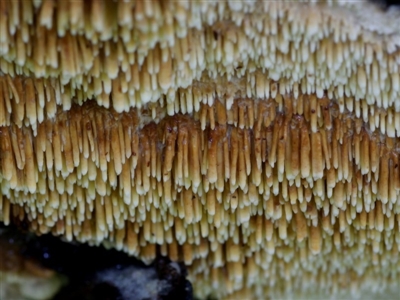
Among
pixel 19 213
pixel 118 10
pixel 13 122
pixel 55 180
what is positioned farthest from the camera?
pixel 19 213

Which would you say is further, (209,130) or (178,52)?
(209,130)

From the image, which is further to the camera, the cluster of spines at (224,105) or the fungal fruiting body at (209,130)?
the cluster of spines at (224,105)

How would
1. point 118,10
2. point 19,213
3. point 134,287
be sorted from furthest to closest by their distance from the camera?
1. point 134,287
2. point 19,213
3. point 118,10

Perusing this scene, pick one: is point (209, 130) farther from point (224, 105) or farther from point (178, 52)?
point (178, 52)

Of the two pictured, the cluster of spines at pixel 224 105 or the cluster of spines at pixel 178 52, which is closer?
the cluster of spines at pixel 178 52

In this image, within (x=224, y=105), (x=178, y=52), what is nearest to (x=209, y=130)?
(x=224, y=105)

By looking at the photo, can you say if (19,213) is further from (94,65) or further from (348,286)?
(348,286)

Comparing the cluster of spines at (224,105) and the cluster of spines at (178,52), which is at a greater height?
the cluster of spines at (178,52)

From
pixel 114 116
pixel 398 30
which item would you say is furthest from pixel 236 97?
pixel 398 30

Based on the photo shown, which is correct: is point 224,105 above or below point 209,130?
above
